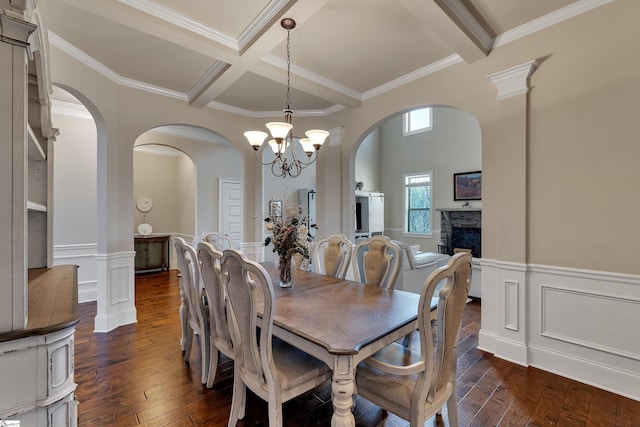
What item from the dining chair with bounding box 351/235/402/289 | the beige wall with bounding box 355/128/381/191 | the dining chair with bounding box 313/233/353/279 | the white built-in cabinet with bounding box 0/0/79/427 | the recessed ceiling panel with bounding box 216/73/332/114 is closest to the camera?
the white built-in cabinet with bounding box 0/0/79/427

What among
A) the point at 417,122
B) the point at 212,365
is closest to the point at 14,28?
the point at 212,365

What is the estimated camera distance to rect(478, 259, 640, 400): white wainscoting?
216 centimetres

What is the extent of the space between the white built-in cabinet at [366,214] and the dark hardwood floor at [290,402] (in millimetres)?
4791

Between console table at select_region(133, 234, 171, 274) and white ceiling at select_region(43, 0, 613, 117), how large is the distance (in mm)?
3800

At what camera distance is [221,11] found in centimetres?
234

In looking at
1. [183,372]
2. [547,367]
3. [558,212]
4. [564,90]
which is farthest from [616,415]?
[183,372]

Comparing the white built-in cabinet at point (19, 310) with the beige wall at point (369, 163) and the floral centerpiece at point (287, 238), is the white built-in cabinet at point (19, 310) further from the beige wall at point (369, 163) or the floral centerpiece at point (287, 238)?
the beige wall at point (369, 163)

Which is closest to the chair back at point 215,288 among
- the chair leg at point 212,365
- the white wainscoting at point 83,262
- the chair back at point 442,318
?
the chair leg at point 212,365

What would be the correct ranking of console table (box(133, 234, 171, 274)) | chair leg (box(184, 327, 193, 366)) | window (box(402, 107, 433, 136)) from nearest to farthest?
chair leg (box(184, 327, 193, 366))
console table (box(133, 234, 171, 274))
window (box(402, 107, 433, 136))

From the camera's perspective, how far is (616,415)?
1926 millimetres

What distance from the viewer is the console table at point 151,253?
6.27 meters

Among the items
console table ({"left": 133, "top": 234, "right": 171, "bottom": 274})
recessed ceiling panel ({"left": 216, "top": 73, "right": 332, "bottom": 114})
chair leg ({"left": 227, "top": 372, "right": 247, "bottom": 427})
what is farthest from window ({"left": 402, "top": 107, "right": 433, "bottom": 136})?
chair leg ({"left": 227, "top": 372, "right": 247, "bottom": 427})

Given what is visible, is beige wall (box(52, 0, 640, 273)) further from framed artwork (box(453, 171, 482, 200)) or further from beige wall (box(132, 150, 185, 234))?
framed artwork (box(453, 171, 482, 200))

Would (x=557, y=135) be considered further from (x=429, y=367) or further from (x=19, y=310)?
(x=19, y=310)
